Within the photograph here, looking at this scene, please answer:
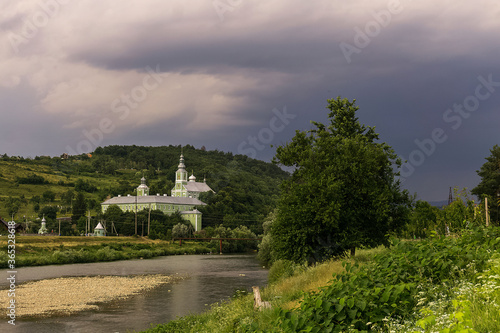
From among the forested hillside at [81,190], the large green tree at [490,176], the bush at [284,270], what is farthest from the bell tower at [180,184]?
Answer: the bush at [284,270]

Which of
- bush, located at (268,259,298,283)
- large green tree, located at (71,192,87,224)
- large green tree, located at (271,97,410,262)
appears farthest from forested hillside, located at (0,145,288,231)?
large green tree, located at (271,97,410,262)

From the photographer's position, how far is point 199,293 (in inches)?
1387

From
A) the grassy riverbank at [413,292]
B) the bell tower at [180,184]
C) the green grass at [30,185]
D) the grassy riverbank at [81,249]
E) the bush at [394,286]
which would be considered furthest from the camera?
the bell tower at [180,184]

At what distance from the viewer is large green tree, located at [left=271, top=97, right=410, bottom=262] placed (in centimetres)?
2678

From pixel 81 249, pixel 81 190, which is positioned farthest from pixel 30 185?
pixel 81 249

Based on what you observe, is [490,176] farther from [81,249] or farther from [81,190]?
[81,190]

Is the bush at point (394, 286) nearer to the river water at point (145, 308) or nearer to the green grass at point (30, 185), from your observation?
the river water at point (145, 308)

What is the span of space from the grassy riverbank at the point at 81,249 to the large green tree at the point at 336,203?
4414cm

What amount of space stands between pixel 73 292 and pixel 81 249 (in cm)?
3927

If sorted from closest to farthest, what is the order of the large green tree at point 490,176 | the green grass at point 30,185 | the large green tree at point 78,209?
the large green tree at point 490,176 → the large green tree at point 78,209 → the green grass at point 30,185

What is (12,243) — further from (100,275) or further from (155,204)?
(155,204)

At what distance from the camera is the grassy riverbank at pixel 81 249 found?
62613 millimetres

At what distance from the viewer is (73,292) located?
35.6 meters

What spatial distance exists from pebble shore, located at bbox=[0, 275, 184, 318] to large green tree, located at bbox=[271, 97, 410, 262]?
13.5m
